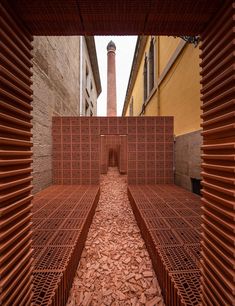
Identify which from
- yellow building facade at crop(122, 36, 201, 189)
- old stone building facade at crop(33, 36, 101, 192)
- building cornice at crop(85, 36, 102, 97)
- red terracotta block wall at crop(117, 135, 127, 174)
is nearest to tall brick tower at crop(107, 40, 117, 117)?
building cornice at crop(85, 36, 102, 97)

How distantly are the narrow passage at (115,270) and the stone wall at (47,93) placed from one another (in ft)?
9.63

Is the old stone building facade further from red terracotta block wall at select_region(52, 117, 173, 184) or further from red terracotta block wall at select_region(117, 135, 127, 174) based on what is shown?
red terracotta block wall at select_region(117, 135, 127, 174)

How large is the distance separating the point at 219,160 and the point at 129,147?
5.96 metres

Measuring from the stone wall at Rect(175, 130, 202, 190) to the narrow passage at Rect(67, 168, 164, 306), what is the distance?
2.67m

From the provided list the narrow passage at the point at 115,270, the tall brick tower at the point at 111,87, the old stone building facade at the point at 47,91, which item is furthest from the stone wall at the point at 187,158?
the tall brick tower at the point at 111,87

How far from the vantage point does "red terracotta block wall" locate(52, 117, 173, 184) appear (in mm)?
7242

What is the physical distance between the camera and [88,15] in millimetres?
1365

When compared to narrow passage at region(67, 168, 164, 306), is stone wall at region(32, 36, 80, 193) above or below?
above

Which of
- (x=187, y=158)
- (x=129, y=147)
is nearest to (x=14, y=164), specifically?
(x=187, y=158)

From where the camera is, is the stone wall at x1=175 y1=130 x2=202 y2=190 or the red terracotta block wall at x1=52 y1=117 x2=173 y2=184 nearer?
the stone wall at x1=175 y1=130 x2=202 y2=190

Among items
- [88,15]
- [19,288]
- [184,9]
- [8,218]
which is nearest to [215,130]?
[184,9]

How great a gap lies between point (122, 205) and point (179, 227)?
3052mm

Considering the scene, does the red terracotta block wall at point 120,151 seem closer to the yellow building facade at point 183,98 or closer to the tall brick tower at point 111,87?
the yellow building facade at point 183,98

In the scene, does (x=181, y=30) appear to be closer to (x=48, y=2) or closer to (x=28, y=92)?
(x=48, y=2)
